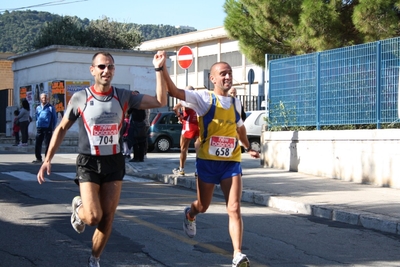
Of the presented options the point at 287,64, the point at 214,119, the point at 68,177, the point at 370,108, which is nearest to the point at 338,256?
the point at 214,119

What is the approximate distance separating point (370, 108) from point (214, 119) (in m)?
8.38

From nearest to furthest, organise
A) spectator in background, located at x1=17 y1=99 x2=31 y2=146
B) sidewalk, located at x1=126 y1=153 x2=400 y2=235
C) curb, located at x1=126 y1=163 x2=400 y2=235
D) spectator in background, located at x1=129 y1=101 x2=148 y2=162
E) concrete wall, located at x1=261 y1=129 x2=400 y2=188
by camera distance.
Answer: curb, located at x1=126 y1=163 x2=400 y2=235, sidewalk, located at x1=126 y1=153 x2=400 y2=235, concrete wall, located at x1=261 y1=129 x2=400 y2=188, spectator in background, located at x1=129 y1=101 x2=148 y2=162, spectator in background, located at x1=17 y1=99 x2=31 y2=146

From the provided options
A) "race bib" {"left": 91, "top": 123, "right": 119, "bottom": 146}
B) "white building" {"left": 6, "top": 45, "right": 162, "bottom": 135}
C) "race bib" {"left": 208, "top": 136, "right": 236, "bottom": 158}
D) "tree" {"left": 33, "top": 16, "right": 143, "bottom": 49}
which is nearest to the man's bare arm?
"race bib" {"left": 208, "top": 136, "right": 236, "bottom": 158}

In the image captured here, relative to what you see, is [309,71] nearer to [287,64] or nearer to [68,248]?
[287,64]

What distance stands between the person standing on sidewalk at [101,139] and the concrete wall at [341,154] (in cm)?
826

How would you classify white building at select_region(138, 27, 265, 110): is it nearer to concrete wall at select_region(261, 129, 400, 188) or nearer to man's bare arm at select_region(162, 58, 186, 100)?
concrete wall at select_region(261, 129, 400, 188)

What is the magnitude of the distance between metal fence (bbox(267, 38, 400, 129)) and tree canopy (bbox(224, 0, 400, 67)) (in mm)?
2336

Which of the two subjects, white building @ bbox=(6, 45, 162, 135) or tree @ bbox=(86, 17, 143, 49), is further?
tree @ bbox=(86, 17, 143, 49)

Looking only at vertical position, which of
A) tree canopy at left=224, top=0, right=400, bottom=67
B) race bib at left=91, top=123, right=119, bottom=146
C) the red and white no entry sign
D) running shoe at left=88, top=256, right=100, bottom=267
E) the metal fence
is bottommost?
running shoe at left=88, top=256, right=100, bottom=267

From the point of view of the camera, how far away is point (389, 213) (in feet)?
34.8

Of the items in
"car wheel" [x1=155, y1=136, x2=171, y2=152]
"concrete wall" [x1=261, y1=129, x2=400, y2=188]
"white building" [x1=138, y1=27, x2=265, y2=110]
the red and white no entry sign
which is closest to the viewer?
"concrete wall" [x1=261, y1=129, x2=400, y2=188]

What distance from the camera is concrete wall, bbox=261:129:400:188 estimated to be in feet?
46.1

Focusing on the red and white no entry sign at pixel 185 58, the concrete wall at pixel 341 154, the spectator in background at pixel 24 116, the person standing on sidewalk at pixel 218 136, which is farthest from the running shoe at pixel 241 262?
the spectator in background at pixel 24 116

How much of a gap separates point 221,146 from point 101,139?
1371 mm
